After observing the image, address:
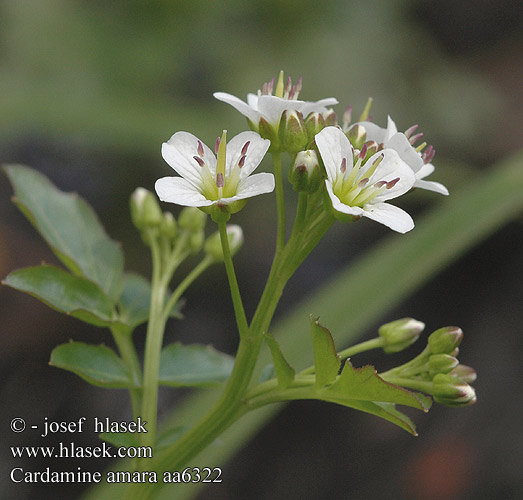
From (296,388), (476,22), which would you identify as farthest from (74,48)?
(476,22)

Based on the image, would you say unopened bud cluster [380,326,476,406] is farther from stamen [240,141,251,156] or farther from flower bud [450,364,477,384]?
stamen [240,141,251,156]

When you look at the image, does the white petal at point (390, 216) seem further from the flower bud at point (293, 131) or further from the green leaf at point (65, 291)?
the green leaf at point (65, 291)

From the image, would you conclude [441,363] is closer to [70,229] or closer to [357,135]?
[357,135]

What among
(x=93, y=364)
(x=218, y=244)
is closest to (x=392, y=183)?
(x=218, y=244)

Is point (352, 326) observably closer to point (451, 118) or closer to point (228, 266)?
point (228, 266)

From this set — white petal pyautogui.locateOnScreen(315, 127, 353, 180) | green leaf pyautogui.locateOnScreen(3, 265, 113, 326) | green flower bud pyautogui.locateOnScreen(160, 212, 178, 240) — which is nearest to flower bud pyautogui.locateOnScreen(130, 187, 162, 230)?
green flower bud pyautogui.locateOnScreen(160, 212, 178, 240)

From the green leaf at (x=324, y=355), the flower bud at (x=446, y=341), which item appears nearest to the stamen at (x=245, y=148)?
the green leaf at (x=324, y=355)
